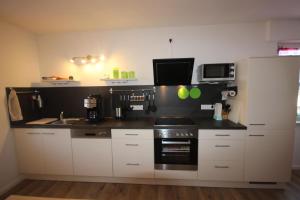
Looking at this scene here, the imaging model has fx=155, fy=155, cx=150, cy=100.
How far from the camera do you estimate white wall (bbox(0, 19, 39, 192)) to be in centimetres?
224

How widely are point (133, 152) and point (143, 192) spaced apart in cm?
56

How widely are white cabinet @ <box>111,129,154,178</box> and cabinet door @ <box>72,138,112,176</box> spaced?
0.40ft

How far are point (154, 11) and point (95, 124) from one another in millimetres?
1783

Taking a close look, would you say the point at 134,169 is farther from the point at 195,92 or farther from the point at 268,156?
the point at 268,156

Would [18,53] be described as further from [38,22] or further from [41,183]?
[41,183]

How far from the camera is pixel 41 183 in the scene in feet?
7.90

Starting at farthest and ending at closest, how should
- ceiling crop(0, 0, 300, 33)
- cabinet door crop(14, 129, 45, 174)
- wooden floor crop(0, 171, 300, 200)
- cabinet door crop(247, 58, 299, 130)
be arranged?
cabinet door crop(14, 129, 45, 174) < wooden floor crop(0, 171, 300, 200) < cabinet door crop(247, 58, 299, 130) < ceiling crop(0, 0, 300, 33)

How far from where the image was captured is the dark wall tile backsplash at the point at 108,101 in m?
2.66

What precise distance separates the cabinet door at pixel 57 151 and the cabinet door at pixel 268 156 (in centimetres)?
258

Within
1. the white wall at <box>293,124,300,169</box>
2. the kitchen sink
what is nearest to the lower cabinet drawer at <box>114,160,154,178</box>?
the kitchen sink

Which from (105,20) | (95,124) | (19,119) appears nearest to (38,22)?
(105,20)

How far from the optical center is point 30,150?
242 cm

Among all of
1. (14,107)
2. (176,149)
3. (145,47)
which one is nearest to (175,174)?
(176,149)

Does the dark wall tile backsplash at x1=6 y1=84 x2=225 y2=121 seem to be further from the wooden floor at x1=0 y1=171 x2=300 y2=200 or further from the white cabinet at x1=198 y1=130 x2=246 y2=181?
the wooden floor at x1=0 y1=171 x2=300 y2=200
